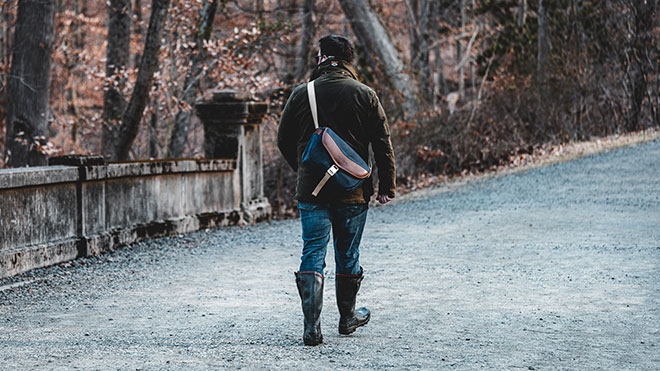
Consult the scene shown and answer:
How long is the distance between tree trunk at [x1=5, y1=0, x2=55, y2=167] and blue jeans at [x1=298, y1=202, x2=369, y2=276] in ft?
33.5

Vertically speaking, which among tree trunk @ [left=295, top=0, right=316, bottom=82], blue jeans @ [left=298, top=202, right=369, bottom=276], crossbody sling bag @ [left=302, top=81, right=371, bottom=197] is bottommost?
blue jeans @ [left=298, top=202, right=369, bottom=276]

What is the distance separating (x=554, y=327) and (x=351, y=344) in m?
1.39

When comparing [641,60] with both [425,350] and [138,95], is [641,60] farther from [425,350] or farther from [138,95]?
[425,350]

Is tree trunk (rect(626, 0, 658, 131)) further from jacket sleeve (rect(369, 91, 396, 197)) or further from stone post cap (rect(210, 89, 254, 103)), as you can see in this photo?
jacket sleeve (rect(369, 91, 396, 197))

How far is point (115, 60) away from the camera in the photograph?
16938mm

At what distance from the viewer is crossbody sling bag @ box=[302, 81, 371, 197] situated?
15.7ft

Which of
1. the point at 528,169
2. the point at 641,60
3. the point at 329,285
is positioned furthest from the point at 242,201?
the point at 641,60

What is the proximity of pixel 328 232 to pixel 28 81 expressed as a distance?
10.6m

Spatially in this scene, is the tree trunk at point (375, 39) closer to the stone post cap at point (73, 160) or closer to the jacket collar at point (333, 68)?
the stone post cap at point (73, 160)

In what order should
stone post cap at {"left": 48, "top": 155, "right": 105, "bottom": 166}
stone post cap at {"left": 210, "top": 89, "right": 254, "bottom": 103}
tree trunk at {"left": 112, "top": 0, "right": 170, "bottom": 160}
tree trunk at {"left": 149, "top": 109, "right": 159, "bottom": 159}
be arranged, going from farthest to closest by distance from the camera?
tree trunk at {"left": 149, "top": 109, "right": 159, "bottom": 159} → tree trunk at {"left": 112, "top": 0, "right": 170, "bottom": 160} → stone post cap at {"left": 210, "top": 89, "right": 254, "bottom": 103} → stone post cap at {"left": 48, "top": 155, "right": 105, "bottom": 166}

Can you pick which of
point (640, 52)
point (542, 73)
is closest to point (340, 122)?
point (542, 73)

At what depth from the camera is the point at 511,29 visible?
1125 inches

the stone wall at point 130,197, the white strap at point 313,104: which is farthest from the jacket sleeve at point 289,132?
the stone wall at point 130,197

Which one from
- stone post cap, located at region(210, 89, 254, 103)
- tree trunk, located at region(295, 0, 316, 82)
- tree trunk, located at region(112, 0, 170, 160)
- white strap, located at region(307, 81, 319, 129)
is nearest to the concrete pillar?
stone post cap, located at region(210, 89, 254, 103)
